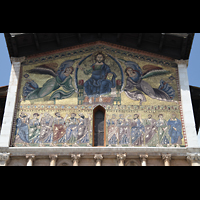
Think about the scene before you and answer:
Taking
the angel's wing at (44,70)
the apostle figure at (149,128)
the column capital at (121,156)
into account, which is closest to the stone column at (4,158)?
the column capital at (121,156)

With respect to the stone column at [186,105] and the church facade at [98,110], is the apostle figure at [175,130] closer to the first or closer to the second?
the church facade at [98,110]

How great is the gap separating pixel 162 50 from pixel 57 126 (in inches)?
189

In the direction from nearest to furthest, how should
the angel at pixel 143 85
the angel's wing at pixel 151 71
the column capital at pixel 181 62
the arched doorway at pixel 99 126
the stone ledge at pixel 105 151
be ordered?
the stone ledge at pixel 105 151
the arched doorway at pixel 99 126
the angel at pixel 143 85
the angel's wing at pixel 151 71
the column capital at pixel 181 62

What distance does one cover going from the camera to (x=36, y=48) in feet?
48.2

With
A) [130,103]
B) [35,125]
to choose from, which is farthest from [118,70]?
[35,125]

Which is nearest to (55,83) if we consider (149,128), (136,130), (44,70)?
(44,70)

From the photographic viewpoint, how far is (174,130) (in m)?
12.8

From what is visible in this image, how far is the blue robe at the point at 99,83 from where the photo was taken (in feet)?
45.1

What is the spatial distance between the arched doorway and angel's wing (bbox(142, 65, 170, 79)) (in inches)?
81.6

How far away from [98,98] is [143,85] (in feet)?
5.41

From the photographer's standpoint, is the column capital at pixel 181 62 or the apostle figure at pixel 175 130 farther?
the column capital at pixel 181 62

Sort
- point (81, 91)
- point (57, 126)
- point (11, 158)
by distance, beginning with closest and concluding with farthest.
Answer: point (11, 158) → point (57, 126) → point (81, 91)

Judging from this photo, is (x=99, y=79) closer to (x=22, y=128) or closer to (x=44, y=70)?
(x=44, y=70)
